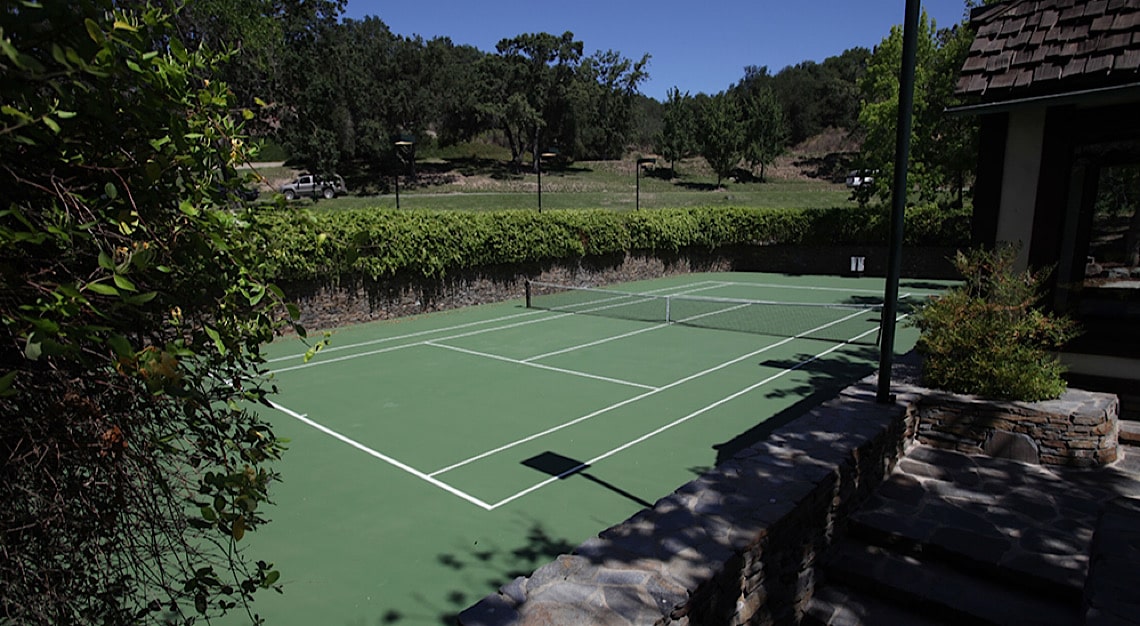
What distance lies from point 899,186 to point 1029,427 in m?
2.42

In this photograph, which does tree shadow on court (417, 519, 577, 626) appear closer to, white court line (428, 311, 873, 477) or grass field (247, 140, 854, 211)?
white court line (428, 311, 873, 477)

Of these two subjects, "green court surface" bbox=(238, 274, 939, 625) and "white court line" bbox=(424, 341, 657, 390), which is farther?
"white court line" bbox=(424, 341, 657, 390)

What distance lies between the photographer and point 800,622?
13.4 feet

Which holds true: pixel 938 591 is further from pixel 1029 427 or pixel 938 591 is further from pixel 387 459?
pixel 387 459

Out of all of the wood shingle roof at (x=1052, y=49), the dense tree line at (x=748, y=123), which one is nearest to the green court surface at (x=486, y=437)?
the wood shingle roof at (x=1052, y=49)

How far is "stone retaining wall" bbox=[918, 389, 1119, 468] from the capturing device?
545cm

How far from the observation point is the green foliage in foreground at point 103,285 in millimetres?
1389

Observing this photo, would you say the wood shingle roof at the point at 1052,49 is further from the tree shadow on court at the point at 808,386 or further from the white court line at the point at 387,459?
the white court line at the point at 387,459

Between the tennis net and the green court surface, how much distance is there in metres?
0.22

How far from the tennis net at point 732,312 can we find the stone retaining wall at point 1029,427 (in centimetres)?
648

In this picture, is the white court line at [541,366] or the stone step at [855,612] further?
the white court line at [541,366]

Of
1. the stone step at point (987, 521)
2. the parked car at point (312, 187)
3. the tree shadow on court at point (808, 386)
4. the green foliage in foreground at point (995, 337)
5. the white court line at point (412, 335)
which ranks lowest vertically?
the white court line at point (412, 335)

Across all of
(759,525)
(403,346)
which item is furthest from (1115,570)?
(403,346)

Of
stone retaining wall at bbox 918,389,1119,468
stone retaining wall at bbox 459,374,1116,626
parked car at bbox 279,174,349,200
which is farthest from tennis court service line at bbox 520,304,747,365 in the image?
parked car at bbox 279,174,349,200
